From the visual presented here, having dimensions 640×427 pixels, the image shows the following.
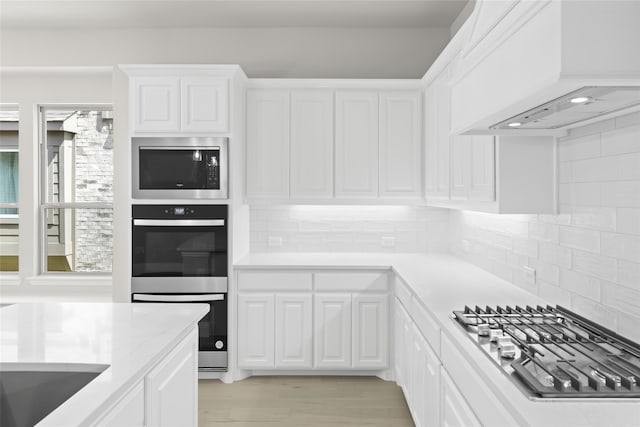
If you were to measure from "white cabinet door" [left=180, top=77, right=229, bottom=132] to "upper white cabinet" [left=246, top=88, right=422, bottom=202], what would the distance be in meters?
0.38

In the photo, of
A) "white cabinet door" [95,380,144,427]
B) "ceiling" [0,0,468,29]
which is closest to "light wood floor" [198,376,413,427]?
"white cabinet door" [95,380,144,427]

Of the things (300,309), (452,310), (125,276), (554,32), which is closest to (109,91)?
(125,276)

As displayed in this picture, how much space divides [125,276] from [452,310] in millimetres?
3214

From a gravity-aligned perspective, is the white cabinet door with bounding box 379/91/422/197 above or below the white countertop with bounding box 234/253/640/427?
above

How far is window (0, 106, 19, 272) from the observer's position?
15.6 feet

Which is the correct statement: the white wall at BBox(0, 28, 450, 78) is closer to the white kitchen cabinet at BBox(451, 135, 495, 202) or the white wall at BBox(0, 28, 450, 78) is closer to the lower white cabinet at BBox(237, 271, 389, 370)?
the white kitchen cabinet at BBox(451, 135, 495, 202)

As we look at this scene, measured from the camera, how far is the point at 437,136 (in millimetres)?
3457

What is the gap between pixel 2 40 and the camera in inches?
172

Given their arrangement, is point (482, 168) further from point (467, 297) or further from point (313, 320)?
point (313, 320)

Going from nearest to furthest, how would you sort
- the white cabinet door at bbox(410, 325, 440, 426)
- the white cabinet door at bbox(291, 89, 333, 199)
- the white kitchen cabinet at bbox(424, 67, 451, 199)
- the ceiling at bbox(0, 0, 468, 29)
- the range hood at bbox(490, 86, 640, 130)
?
the range hood at bbox(490, 86, 640, 130), the white cabinet door at bbox(410, 325, 440, 426), the white kitchen cabinet at bbox(424, 67, 451, 199), the ceiling at bbox(0, 0, 468, 29), the white cabinet door at bbox(291, 89, 333, 199)

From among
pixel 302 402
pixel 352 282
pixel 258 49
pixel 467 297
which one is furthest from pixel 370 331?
pixel 258 49

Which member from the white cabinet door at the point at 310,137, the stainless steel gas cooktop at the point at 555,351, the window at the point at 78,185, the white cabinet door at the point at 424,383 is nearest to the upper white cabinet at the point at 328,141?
the white cabinet door at the point at 310,137

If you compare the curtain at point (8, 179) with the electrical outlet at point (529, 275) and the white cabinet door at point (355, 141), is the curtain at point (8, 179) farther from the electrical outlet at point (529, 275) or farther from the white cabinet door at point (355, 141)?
the electrical outlet at point (529, 275)

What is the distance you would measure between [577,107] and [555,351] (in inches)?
31.5
